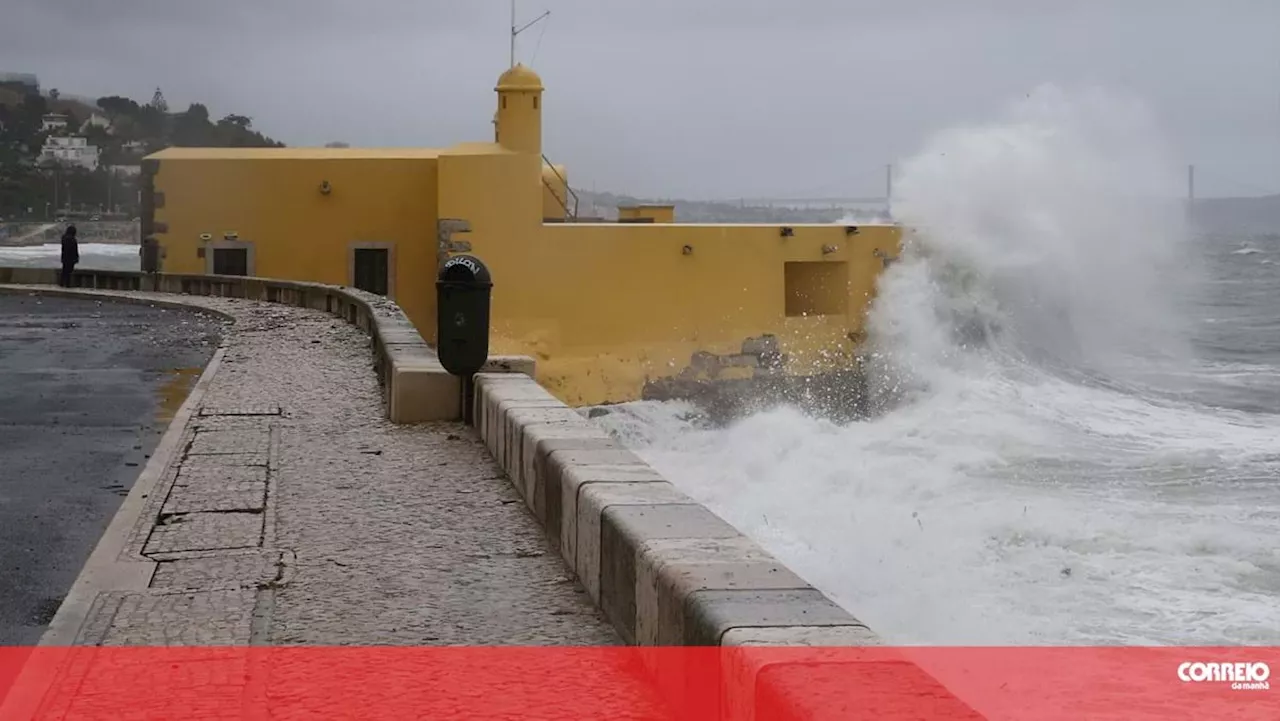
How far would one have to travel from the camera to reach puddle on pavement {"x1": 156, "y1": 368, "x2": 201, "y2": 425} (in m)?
8.87

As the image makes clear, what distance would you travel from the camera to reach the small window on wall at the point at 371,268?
2261 cm

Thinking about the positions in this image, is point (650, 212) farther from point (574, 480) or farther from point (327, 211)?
point (574, 480)

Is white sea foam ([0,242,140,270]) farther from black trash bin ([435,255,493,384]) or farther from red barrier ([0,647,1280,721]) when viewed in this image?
red barrier ([0,647,1280,721])

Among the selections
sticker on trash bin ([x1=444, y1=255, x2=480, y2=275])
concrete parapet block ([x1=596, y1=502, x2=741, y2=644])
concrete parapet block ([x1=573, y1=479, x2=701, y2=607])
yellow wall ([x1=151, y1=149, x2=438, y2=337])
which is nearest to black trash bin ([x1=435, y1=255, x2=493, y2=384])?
sticker on trash bin ([x1=444, y1=255, x2=480, y2=275])

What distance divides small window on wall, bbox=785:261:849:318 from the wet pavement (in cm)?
1025

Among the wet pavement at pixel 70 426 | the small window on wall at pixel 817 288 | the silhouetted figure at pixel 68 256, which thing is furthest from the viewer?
the small window on wall at pixel 817 288

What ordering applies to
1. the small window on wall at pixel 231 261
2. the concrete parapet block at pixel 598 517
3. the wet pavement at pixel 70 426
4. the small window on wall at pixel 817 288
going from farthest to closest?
the small window on wall at pixel 817 288 → the small window on wall at pixel 231 261 → the wet pavement at pixel 70 426 → the concrete parapet block at pixel 598 517

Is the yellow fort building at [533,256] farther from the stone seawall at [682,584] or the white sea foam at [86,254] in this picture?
the white sea foam at [86,254]

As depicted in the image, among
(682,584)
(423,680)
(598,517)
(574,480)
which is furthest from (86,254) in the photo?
(682,584)

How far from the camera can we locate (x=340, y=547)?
15.4 feet

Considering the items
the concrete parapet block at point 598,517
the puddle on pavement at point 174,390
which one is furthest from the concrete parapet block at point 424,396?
the concrete parapet block at point 598,517

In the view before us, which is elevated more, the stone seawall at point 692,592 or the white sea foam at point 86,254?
the white sea foam at point 86,254

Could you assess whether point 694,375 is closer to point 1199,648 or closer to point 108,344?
point 108,344

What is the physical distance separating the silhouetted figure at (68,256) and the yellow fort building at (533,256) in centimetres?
124
